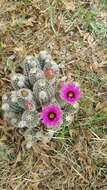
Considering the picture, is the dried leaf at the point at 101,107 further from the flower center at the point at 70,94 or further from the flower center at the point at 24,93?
the flower center at the point at 24,93

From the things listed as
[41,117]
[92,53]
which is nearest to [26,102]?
[41,117]

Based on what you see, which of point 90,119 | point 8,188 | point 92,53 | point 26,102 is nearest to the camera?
point 26,102

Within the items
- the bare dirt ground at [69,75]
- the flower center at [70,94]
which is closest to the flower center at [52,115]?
the flower center at [70,94]

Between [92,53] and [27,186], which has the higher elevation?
[92,53]

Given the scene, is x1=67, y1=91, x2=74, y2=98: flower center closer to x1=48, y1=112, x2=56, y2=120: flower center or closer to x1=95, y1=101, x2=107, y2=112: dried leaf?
x1=48, y1=112, x2=56, y2=120: flower center

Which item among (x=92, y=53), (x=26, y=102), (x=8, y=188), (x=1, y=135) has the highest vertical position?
(x=92, y=53)

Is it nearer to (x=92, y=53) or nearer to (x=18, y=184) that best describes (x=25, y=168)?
(x=18, y=184)
